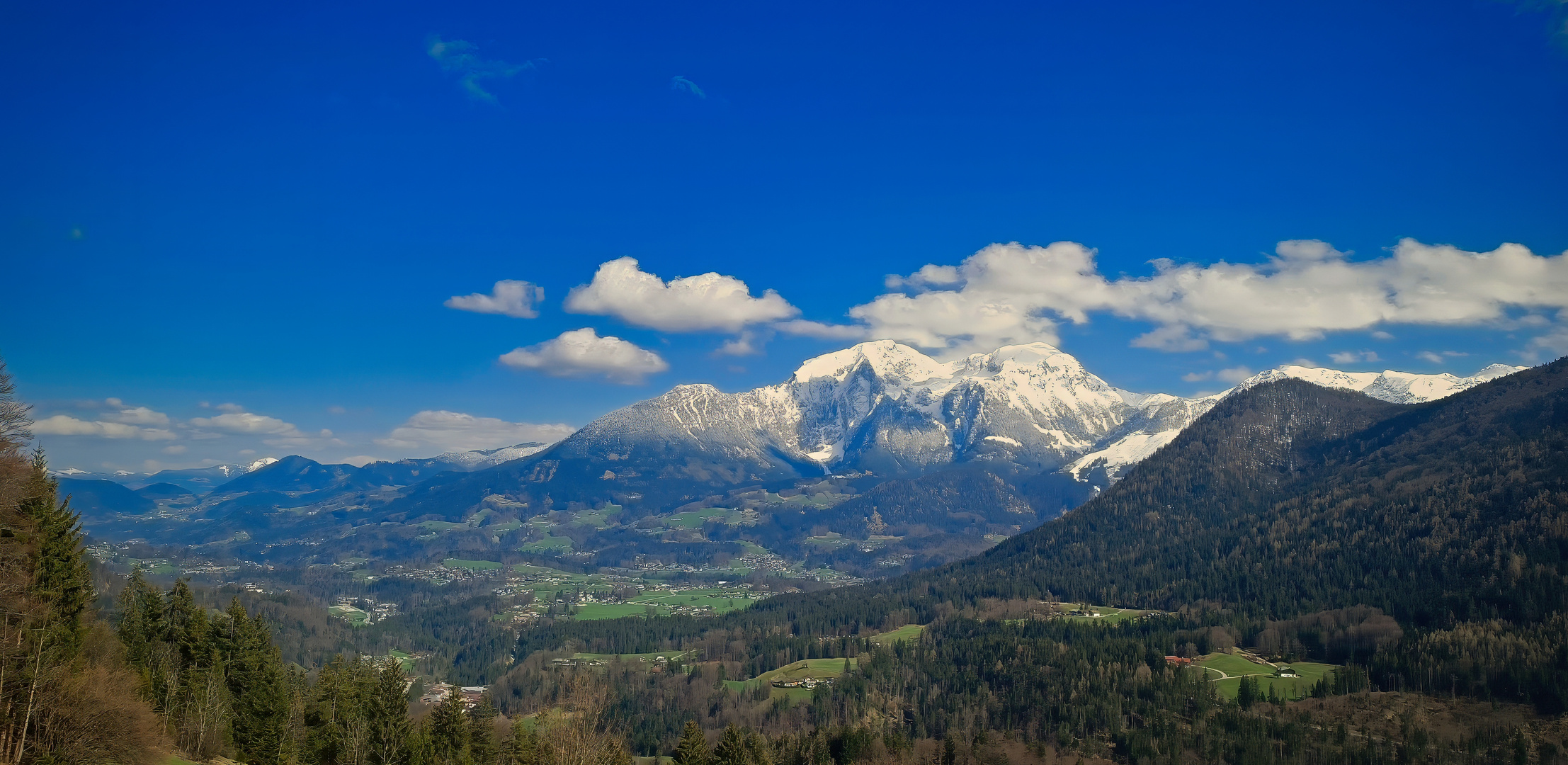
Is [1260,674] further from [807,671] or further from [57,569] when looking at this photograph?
[57,569]

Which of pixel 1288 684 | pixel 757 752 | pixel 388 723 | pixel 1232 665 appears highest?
pixel 388 723

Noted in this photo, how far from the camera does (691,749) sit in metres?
79.0

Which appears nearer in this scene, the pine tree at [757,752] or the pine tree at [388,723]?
the pine tree at [388,723]

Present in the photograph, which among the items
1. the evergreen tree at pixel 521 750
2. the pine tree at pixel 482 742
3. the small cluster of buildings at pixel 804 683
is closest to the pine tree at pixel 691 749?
the evergreen tree at pixel 521 750

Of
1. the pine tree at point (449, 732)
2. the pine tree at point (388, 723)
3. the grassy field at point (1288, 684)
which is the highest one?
the pine tree at point (388, 723)

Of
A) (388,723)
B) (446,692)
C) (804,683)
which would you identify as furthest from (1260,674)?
(388,723)

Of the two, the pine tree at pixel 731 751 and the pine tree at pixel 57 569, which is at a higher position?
the pine tree at pixel 57 569

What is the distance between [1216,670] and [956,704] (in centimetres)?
4487

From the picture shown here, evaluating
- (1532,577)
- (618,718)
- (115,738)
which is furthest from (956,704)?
(115,738)

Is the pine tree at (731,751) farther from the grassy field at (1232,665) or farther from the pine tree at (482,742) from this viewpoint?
the grassy field at (1232,665)

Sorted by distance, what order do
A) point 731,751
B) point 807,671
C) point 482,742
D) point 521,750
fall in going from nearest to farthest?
point 521,750 < point 731,751 < point 482,742 < point 807,671

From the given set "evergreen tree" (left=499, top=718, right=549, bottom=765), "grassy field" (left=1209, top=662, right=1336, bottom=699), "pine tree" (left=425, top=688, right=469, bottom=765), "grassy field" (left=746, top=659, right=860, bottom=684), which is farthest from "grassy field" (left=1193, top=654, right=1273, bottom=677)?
"pine tree" (left=425, top=688, right=469, bottom=765)

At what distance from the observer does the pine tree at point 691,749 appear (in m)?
78.6

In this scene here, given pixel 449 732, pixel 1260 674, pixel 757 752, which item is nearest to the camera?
pixel 449 732
